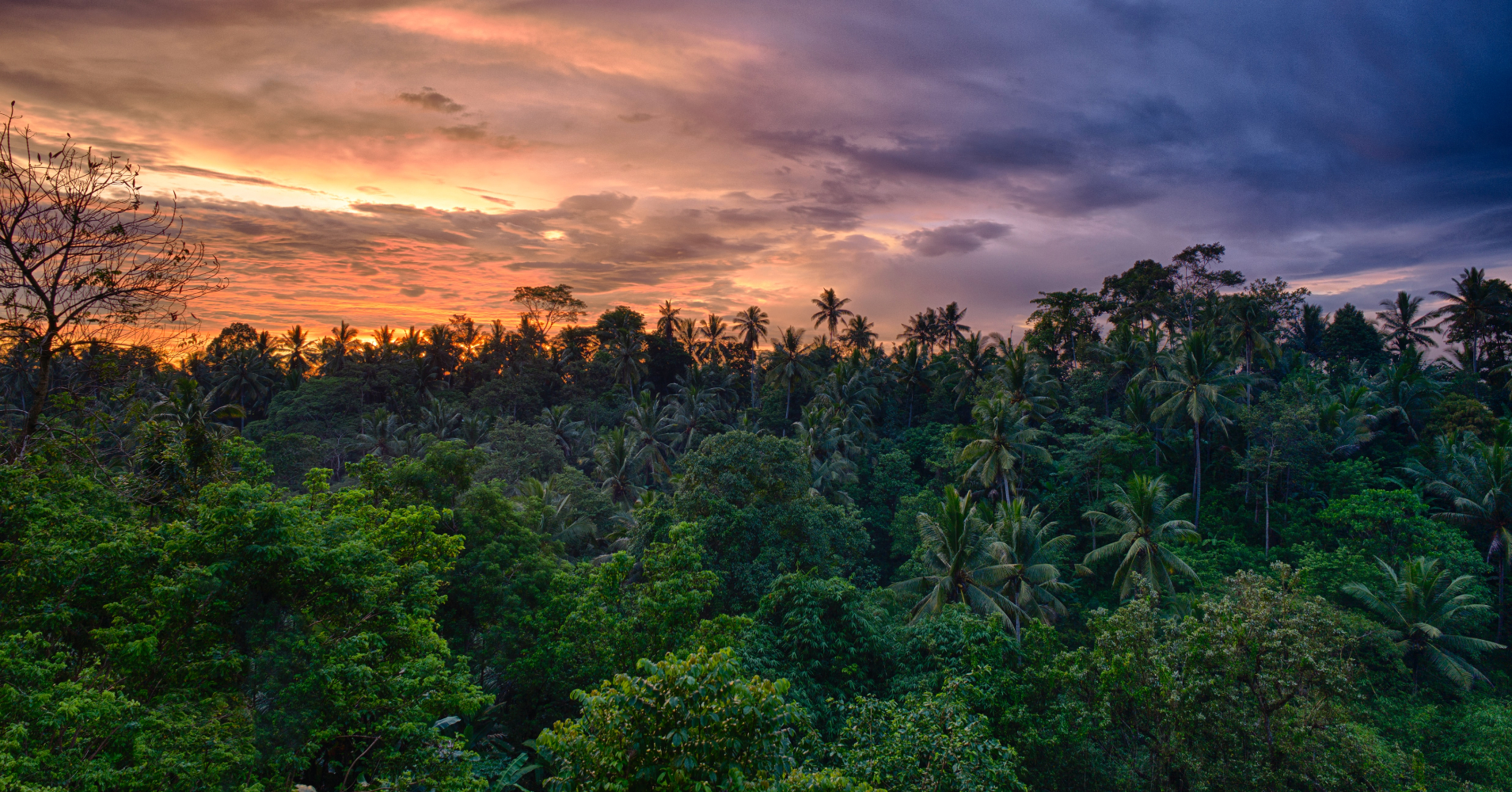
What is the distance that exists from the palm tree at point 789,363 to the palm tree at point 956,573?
25.4m

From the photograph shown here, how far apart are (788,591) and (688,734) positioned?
11.0 m

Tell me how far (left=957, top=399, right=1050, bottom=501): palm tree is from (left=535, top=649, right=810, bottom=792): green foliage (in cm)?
2759

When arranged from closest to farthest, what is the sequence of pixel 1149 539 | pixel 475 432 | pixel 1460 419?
pixel 1149 539 < pixel 1460 419 < pixel 475 432

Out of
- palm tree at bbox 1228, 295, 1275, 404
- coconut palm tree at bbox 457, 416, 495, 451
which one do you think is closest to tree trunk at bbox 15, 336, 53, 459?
coconut palm tree at bbox 457, 416, 495, 451

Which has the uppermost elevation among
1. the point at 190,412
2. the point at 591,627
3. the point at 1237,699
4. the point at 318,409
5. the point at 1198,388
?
the point at 1198,388

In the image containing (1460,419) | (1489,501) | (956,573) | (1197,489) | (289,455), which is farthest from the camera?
(289,455)

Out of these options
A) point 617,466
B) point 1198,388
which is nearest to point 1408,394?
point 1198,388

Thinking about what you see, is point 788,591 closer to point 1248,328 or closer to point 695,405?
point 695,405

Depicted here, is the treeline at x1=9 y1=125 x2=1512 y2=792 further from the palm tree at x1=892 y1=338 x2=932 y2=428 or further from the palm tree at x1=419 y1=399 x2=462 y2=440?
the palm tree at x1=892 y1=338 x2=932 y2=428

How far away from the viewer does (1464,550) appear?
86.8 feet

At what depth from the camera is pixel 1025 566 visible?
26.7 metres

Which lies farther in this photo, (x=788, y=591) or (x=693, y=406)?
(x=693, y=406)

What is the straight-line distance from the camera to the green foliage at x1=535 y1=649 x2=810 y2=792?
662 centimetres

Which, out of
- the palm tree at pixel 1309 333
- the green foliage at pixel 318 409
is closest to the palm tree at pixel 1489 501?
the palm tree at pixel 1309 333
